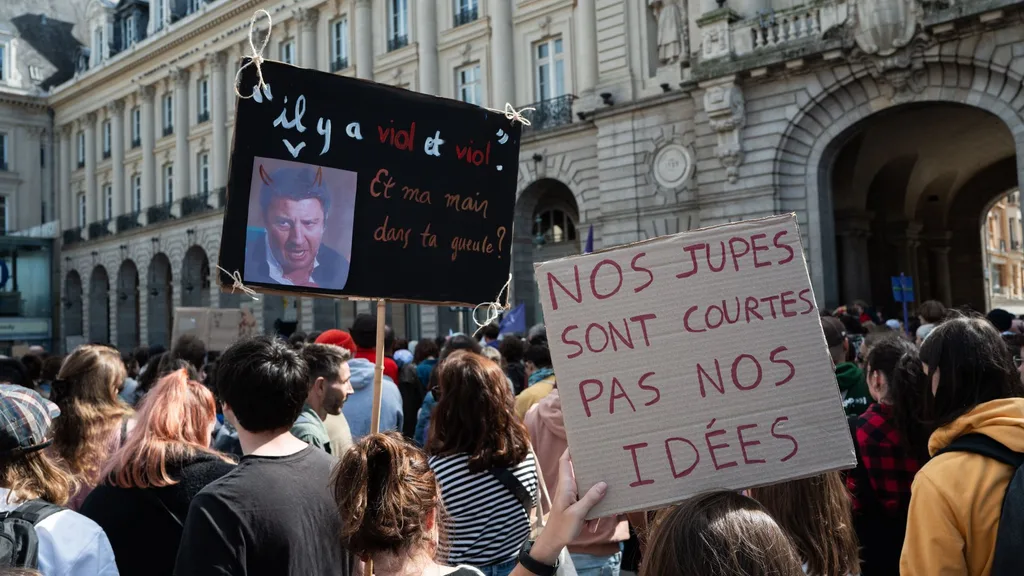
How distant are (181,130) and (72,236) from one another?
42.4ft

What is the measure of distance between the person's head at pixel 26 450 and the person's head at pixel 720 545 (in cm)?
186

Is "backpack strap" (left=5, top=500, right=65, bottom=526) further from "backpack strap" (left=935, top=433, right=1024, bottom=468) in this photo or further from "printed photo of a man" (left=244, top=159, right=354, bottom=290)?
"backpack strap" (left=935, top=433, right=1024, bottom=468)

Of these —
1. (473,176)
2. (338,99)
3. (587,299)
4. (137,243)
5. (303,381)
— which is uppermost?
(137,243)

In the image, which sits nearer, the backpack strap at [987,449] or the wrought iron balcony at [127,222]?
the backpack strap at [987,449]

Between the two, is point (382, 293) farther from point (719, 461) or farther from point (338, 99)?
point (719, 461)

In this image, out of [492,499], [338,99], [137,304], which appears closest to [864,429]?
[492,499]

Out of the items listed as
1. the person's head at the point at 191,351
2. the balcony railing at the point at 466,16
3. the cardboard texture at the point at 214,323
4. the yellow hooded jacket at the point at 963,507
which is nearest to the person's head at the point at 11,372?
the person's head at the point at 191,351

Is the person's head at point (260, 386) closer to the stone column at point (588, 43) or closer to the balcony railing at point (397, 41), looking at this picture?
the stone column at point (588, 43)

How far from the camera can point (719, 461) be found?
1.97 meters

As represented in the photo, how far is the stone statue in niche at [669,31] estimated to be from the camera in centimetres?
1914

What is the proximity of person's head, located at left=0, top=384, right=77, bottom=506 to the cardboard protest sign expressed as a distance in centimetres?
159

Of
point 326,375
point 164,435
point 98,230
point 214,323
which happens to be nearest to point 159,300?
point 98,230

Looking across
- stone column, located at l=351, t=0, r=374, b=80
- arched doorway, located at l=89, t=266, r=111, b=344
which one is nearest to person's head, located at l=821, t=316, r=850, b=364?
stone column, located at l=351, t=0, r=374, b=80

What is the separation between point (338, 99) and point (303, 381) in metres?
1.48
